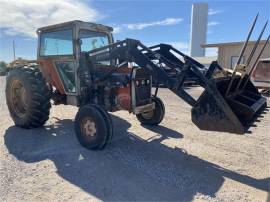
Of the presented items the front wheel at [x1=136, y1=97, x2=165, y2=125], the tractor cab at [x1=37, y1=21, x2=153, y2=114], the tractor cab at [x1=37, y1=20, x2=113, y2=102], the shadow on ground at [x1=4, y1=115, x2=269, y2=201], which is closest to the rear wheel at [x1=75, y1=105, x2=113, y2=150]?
the shadow on ground at [x1=4, y1=115, x2=269, y2=201]

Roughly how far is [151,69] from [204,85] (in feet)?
3.28

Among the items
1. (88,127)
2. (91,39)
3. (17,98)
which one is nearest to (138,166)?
(88,127)

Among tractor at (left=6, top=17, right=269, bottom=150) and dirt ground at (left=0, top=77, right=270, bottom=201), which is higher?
tractor at (left=6, top=17, right=269, bottom=150)

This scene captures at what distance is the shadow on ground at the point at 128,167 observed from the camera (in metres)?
3.58

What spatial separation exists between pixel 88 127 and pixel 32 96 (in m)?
1.58

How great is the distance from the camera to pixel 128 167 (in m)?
4.23

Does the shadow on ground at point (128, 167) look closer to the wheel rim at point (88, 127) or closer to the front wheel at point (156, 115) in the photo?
the wheel rim at point (88, 127)

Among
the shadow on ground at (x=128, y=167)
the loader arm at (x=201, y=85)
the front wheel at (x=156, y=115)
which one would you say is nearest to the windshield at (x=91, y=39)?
the loader arm at (x=201, y=85)

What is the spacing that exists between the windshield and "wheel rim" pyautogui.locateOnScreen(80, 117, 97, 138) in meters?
1.58

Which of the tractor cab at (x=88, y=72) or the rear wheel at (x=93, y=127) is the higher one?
the tractor cab at (x=88, y=72)

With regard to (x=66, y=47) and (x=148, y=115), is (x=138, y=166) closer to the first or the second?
(x=148, y=115)

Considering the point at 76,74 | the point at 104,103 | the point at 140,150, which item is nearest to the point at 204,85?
the point at 140,150

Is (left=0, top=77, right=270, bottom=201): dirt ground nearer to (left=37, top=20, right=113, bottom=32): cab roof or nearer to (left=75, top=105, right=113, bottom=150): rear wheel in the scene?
(left=75, top=105, right=113, bottom=150): rear wheel

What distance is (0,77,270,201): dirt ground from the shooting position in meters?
3.53
